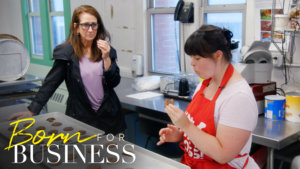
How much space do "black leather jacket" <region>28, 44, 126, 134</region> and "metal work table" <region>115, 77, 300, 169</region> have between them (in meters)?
0.29

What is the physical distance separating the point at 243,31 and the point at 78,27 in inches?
50.5

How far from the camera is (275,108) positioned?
2064 millimetres

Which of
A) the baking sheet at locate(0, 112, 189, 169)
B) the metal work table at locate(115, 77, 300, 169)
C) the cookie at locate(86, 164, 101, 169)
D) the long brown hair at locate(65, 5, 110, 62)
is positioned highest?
the long brown hair at locate(65, 5, 110, 62)

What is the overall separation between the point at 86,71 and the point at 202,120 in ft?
3.49

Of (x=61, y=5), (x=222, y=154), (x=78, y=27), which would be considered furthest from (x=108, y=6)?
(x=222, y=154)

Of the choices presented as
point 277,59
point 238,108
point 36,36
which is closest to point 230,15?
point 277,59

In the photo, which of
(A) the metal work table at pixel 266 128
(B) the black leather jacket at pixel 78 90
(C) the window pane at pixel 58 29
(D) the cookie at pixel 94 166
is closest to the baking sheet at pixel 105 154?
(D) the cookie at pixel 94 166

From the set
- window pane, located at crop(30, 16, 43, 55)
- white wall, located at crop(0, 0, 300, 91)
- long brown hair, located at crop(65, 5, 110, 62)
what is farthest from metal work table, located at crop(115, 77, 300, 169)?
window pane, located at crop(30, 16, 43, 55)

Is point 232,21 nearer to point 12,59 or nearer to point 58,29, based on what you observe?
point 12,59

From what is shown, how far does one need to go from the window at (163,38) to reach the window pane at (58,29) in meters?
1.78

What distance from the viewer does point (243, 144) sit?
1186 mm

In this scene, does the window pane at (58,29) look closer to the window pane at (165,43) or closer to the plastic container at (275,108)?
the window pane at (165,43)

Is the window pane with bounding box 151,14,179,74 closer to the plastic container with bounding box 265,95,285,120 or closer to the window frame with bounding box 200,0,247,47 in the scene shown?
the window frame with bounding box 200,0,247,47

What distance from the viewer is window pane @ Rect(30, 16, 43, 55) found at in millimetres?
5051
